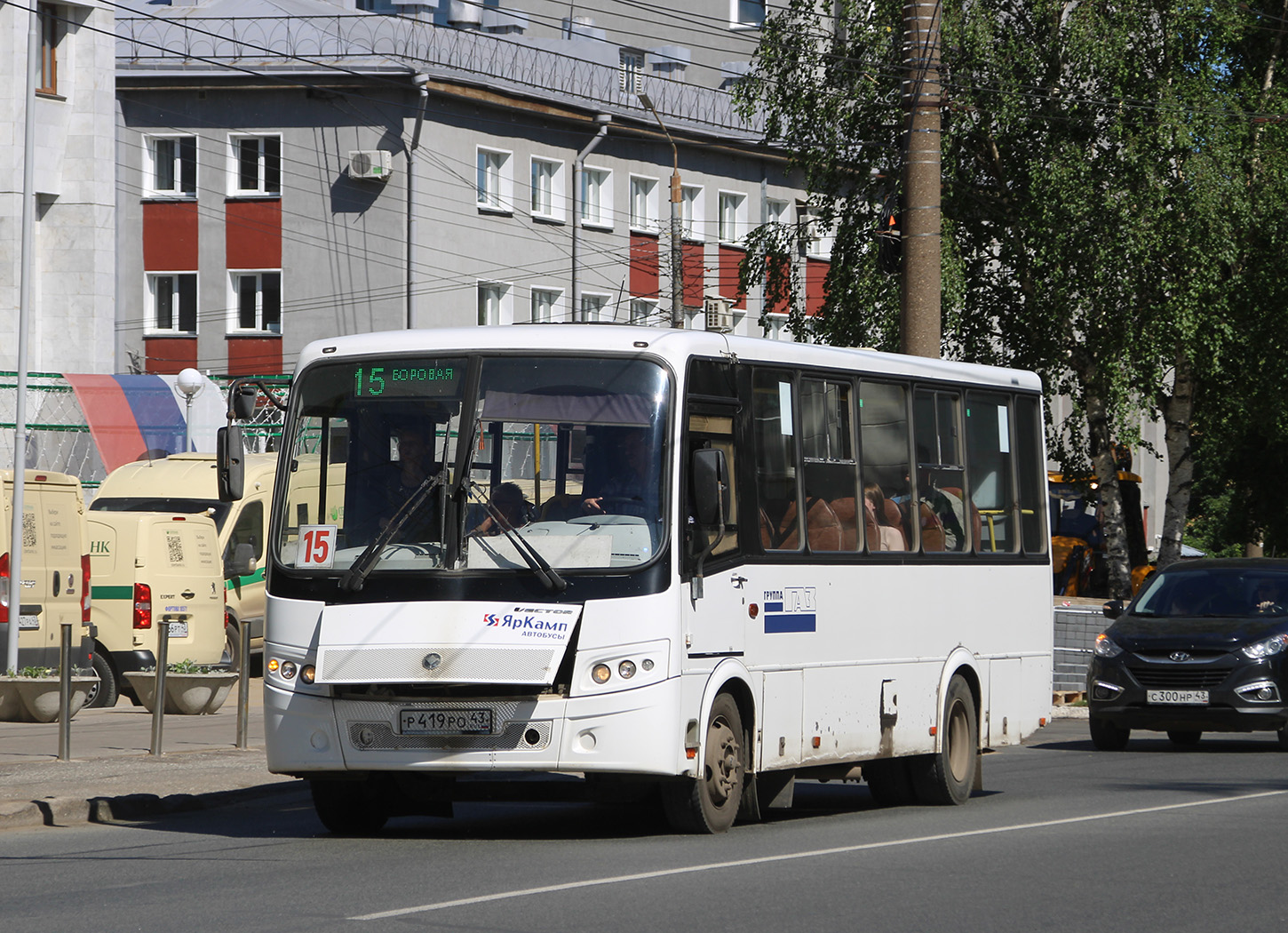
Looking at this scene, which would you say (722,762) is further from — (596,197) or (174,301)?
(596,197)

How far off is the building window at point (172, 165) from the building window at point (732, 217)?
13293 millimetres

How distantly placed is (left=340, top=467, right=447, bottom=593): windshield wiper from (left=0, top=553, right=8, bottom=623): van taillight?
8.26m

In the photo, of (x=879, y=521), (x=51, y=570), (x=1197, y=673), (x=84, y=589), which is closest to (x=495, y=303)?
(x=84, y=589)

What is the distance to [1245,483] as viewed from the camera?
4400 cm

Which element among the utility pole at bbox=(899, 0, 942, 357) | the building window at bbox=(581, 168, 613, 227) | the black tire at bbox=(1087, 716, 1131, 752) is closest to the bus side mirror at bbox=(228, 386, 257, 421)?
the utility pole at bbox=(899, 0, 942, 357)

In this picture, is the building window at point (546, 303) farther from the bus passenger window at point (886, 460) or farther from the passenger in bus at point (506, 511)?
the passenger in bus at point (506, 511)

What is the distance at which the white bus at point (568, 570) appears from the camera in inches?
428

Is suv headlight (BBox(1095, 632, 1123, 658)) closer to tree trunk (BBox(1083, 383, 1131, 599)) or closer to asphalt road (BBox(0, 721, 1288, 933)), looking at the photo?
asphalt road (BBox(0, 721, 1288, 933))

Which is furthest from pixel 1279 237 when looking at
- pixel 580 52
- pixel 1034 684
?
pixel 580 52

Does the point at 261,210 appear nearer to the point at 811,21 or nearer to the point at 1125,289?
the point at 811,21

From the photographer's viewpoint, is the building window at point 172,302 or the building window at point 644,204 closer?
the building window at point 172,302

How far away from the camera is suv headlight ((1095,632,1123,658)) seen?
19.7 m

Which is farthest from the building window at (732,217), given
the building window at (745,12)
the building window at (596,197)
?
the building window at (745,12)

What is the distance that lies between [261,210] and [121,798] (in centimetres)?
→ 3437
